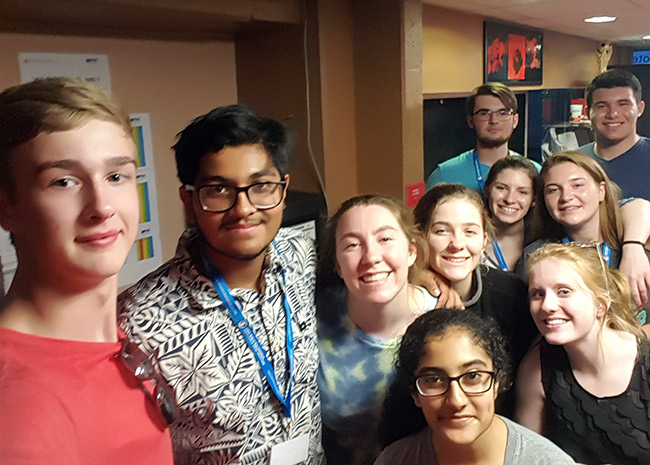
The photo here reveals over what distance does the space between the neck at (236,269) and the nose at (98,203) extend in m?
0.43

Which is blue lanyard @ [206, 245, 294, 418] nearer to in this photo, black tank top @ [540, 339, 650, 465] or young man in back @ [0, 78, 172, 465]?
young man in back @ [0, 78, 172, 465]

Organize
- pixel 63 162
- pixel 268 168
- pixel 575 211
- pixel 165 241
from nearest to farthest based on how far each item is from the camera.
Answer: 1. pixel 63 162
2. pixel 268 168
3. pixel 575 211
4. pixel 165 241

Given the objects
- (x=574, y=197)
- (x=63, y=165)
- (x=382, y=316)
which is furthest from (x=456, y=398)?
(x=574, y=197)

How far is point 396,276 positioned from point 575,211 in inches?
30.5

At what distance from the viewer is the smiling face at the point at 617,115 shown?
215cm

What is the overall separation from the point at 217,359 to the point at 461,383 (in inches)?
18.5

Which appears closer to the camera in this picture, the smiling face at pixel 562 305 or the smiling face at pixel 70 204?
the smiling face at pixel 70 204

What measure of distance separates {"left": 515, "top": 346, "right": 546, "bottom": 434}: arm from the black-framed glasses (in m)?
0.31

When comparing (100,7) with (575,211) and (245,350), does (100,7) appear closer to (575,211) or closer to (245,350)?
(245,350)

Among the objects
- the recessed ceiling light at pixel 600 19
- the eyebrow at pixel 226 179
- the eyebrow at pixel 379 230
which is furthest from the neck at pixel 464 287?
the recessed ceiling light at pixel 600 19

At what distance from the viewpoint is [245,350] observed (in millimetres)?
1127

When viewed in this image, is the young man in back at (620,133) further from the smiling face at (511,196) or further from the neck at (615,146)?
the smiling face at (511,196)

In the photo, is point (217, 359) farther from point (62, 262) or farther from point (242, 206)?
point (62, 262)

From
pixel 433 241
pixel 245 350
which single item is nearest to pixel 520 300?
pixel 433 241
